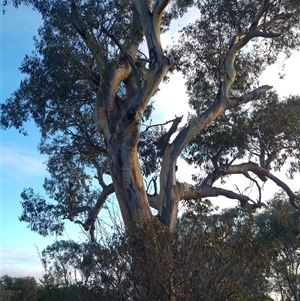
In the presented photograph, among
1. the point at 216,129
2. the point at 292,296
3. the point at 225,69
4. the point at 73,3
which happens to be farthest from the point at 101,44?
the point at 292,296

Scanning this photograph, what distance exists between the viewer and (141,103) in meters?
10.1

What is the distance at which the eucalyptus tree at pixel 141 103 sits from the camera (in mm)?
10211

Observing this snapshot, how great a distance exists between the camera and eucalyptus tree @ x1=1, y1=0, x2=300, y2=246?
10211 millimetres

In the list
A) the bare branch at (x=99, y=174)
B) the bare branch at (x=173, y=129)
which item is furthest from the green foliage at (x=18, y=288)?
the bare branch at (x=173, y=129)

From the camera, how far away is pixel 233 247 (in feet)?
24.1

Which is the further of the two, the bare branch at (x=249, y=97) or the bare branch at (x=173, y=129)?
the bare branch at (x=249, y=97)

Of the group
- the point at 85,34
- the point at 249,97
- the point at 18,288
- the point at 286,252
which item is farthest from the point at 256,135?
the point at 18,288

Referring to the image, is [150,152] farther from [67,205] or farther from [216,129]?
[67,205]

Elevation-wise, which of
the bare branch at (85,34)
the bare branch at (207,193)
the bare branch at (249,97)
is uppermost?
the bare branch at (85,34)

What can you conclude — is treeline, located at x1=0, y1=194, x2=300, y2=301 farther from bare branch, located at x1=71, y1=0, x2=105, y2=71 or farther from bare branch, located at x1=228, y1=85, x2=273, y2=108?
bare branch, located at x1=71, y1=0, x2=105, y2=71

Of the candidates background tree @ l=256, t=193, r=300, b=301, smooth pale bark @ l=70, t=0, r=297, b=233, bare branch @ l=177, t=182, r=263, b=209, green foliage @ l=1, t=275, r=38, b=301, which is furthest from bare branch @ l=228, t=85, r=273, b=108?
green foliage @ l=1, t=275, r=38, b=301

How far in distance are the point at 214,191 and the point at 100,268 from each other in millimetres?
4938

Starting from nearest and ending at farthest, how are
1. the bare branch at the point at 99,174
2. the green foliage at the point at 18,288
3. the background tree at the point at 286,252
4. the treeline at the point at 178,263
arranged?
1. the treeline at the point at 178,263
2. the bare branch at the point at 99,174
3. the background tree at the point at 286,252
4. the green foliage at the point at 18,288

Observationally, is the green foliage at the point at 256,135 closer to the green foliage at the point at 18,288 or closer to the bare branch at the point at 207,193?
the bare branch at the point at 207,193
